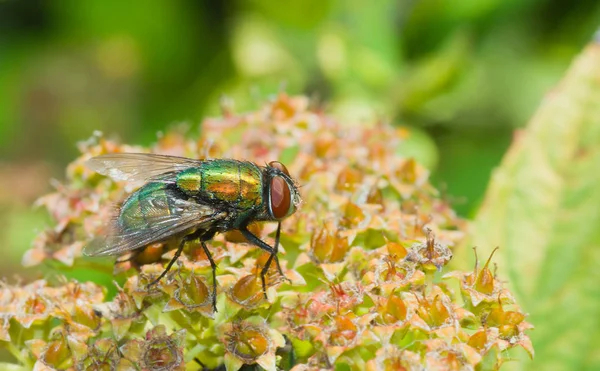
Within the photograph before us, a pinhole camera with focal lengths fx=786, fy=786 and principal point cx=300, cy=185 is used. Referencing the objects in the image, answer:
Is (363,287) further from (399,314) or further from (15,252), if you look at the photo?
(15,252)

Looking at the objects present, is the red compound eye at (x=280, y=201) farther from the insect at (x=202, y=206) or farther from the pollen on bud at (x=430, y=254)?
the pollen on bud at (x=430, y=254)

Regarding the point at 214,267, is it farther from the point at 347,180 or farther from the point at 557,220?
the point at 557,220

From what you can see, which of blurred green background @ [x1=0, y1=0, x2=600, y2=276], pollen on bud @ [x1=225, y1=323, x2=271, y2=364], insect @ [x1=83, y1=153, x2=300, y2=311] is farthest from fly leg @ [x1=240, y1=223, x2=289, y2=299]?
blurred green background @ [x1=0, y1=0, x2=600, y2=276]

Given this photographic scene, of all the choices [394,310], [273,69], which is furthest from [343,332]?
[273,69]

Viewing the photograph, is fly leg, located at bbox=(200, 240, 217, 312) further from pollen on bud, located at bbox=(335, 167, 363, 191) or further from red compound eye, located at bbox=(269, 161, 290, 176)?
pollen on bud, located at bbox=(335, 167, 363, 191)

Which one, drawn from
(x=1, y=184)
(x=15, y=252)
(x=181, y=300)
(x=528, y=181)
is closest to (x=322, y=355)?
(x=181, y=300)

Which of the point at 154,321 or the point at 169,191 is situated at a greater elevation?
the point at 169,191

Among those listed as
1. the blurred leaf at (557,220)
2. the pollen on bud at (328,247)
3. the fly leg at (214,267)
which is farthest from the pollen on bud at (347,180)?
the fly leg at (214,267)
